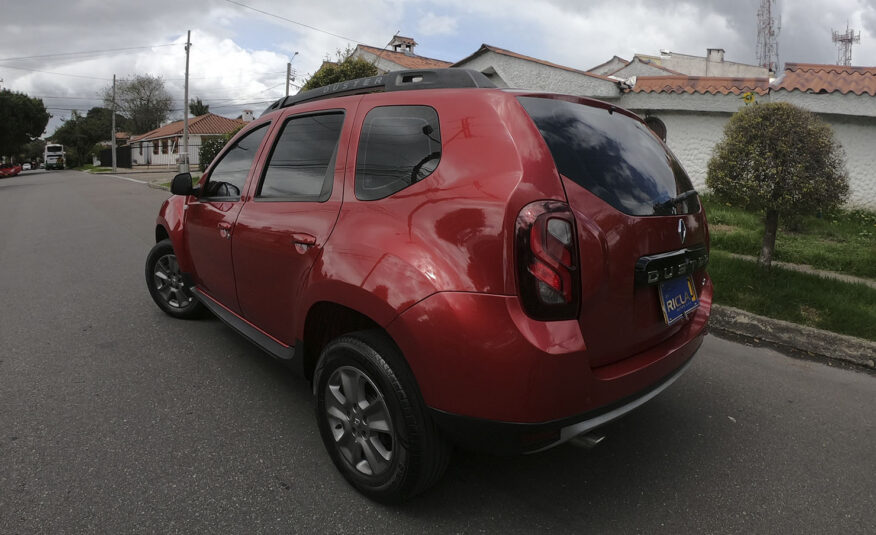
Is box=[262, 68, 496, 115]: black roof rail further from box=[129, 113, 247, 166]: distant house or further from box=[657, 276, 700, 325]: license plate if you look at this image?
box=[129, 113, 247, 166]: distant house

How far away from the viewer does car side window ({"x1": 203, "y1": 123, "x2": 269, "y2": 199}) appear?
3.30 meters

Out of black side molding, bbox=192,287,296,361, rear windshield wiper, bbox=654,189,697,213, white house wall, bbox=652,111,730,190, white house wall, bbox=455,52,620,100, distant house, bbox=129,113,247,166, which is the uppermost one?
distant house, bbox=129,113,247,166

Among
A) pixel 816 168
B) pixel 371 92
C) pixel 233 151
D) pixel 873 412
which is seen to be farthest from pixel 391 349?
pixel 816 168

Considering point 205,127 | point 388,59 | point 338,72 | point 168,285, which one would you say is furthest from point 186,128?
point 168,285

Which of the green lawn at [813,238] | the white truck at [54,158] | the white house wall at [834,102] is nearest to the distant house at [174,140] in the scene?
the white truck at [54,158]

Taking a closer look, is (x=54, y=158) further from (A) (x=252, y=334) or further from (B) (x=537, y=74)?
(A) (x=252, y=334)

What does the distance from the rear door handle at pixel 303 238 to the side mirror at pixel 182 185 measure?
1.53 metres

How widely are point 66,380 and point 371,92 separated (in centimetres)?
255

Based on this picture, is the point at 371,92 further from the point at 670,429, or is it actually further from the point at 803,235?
the point at 803,235

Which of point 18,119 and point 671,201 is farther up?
point 18,119

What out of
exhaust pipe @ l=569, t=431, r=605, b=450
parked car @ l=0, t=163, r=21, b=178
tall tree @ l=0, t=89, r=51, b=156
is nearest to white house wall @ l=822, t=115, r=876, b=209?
exhaust pipe @ l=569, t=431, r=605, b=450

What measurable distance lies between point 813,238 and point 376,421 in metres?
7.89

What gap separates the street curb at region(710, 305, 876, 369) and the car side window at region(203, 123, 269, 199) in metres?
4.00

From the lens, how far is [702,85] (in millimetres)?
11562
